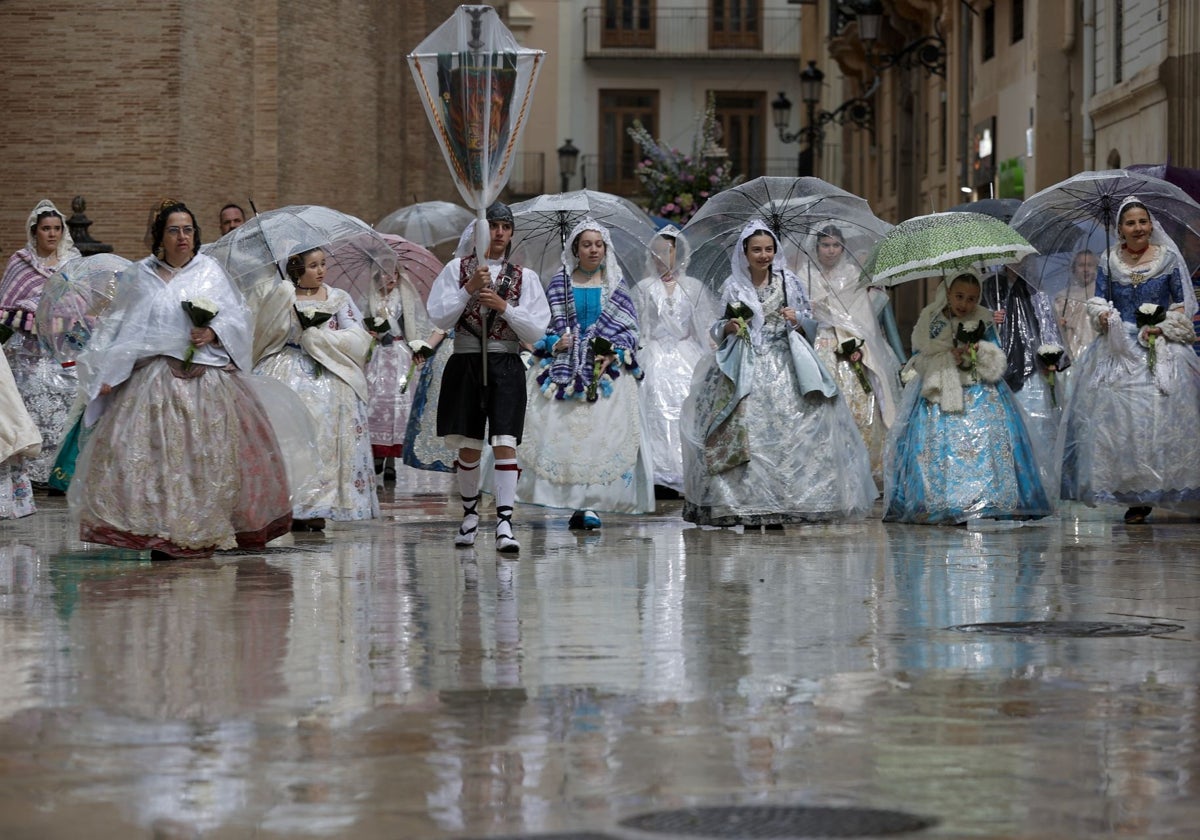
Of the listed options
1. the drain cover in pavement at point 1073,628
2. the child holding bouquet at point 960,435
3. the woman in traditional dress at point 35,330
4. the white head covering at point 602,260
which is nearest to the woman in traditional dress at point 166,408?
the white head covering at point 602,260

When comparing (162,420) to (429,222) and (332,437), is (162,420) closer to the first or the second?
(332,437)

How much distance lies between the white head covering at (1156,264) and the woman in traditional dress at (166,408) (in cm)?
571

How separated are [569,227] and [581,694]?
982 centimetres

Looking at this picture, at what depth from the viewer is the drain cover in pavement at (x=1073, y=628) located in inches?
326

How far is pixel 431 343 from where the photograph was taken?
58.3ft

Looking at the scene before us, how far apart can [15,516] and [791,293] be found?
5.30 meters

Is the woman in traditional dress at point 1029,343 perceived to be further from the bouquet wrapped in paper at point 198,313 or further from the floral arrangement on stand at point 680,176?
the floral arrangement on stand at point 680,176

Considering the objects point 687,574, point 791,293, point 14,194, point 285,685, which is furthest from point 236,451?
point 14,194

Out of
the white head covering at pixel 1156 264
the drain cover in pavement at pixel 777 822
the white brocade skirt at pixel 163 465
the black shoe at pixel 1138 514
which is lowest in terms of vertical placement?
the drain cover in pavement at pixel 777 822

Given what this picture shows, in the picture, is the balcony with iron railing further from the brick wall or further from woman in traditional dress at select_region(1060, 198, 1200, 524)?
woman in traditional dress at select_region(1060, 198, 1200, 524)

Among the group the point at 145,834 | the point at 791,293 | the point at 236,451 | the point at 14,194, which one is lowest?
the point at 145,834

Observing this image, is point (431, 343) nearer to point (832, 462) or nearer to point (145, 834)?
point (832, 462)

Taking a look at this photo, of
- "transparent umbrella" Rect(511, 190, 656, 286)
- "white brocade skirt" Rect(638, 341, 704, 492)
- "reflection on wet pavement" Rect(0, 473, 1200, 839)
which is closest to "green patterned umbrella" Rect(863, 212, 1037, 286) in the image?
"transparent umbrella" Rect(511, 190, 656, 286)

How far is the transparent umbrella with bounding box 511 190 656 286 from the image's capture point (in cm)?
1591
